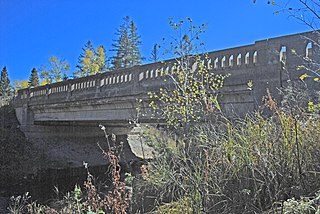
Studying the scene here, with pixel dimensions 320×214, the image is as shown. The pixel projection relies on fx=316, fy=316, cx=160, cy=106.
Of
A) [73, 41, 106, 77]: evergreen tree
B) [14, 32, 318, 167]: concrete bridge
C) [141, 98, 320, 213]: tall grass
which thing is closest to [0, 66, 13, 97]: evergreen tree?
[73, 41, 106, 77]: evergreen tree

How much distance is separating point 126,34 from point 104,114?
42899 millimetres

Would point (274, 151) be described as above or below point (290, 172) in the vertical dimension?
above

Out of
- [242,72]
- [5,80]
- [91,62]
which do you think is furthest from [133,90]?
[5,80]

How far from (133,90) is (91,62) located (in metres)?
33.3

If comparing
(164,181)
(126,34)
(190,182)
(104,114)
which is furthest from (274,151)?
(126,34)

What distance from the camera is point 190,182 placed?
10.5 ft

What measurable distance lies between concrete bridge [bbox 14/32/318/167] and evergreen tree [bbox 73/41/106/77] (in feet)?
65.4

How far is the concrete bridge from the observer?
6.43 meters

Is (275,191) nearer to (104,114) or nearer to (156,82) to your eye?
(156,82)

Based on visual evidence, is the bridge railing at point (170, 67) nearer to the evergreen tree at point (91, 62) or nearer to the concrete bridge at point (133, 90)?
the concrete bridge at point (133, 90)

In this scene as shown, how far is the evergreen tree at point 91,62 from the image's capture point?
39.0 m

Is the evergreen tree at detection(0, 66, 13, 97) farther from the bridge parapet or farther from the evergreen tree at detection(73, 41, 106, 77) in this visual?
the bridge parapet

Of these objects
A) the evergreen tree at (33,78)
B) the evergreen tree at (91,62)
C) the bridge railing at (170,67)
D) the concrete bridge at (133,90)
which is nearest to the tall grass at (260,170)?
the concrete bridge at (133,90)

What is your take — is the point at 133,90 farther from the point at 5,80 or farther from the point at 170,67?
the point at 5,80
